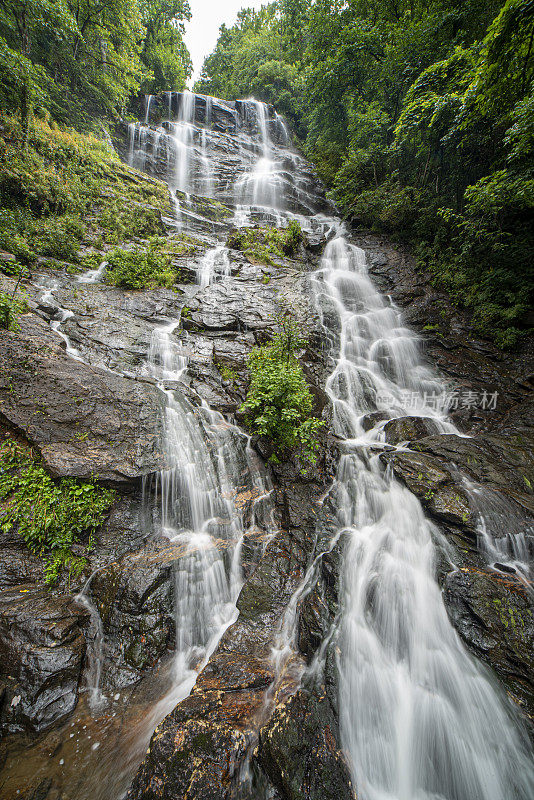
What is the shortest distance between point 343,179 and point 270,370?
48.7 ft

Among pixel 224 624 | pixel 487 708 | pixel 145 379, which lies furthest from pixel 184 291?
pixel 487 708

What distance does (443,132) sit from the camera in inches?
417

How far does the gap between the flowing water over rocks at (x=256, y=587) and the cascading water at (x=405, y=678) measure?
0.7 inches

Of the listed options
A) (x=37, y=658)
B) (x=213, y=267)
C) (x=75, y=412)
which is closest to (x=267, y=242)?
(x=213, y=267)

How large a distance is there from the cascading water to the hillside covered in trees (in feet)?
21.1

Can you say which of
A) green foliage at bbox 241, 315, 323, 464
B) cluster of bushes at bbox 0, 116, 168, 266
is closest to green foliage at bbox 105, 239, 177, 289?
cluster of bushes at bbox 0, 116, 168, 266

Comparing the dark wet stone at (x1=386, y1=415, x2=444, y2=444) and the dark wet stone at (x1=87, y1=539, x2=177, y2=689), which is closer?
the dark wet stone at (x1=87, y1=539, x2=177, y2=689)

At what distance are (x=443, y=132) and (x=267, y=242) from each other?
720 centimetres

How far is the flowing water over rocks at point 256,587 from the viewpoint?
105 inches

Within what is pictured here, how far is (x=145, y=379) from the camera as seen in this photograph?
6.22 metres

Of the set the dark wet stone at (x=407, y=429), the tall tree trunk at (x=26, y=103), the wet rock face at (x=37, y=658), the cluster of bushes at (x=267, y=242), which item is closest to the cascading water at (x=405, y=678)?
the dark wet stone at (x=407, y=429)

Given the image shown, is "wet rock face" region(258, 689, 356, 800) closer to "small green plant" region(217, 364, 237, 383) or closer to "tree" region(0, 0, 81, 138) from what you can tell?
"small green plant" region(217, 364, 237, 383)

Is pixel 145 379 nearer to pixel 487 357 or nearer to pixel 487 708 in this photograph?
pixel 487 708

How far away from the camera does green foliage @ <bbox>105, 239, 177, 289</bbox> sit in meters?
8.80
